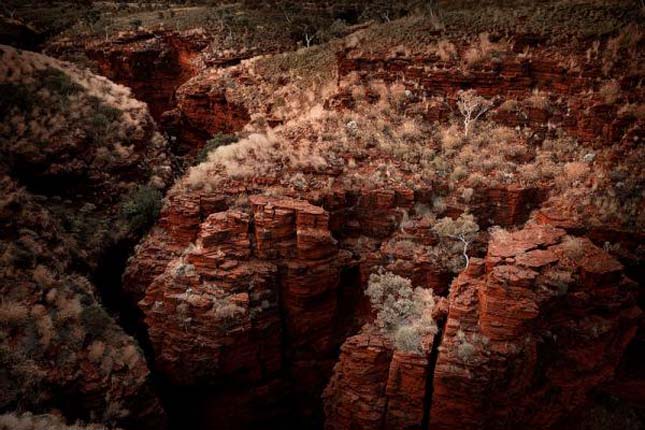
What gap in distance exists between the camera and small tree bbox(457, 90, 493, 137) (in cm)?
1395

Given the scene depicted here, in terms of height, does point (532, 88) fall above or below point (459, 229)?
above

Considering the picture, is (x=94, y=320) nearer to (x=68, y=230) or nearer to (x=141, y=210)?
(x=68, y=230)

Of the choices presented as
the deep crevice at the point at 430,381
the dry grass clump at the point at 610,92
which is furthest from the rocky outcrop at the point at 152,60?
the deep crevice at the point at 430,381

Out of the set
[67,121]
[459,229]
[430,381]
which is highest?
[67,121]

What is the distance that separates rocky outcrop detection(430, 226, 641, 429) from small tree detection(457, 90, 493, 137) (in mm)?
5292

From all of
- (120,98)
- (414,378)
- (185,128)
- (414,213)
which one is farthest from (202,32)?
(414,378)

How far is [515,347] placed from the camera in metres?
9.12

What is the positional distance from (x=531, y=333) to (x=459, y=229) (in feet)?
10.5

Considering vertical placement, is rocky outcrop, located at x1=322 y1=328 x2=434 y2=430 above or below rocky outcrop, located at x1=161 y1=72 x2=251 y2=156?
below

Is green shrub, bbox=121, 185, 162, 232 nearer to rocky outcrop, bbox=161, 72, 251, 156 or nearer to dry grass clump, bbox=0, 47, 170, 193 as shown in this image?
dry grass clump, bbox=0, 47, 170, 193

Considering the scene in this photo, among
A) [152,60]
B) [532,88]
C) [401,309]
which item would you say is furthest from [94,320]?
[152,60]

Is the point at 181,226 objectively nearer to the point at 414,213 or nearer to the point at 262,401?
the point at 262,401

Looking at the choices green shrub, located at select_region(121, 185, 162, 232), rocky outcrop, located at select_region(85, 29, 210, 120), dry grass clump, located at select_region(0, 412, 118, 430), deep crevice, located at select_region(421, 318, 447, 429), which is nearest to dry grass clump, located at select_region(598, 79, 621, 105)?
deep crevice, located at select_region(421, 318, 447, 429)

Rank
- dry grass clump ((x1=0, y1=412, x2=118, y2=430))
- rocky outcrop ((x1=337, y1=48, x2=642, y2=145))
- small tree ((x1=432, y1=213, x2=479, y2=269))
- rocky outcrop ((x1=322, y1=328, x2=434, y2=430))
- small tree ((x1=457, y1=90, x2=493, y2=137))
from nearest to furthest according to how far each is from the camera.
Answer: dry grass clump ((x1=0, y1=412, x2=118, y2=430))
rocky outcrop ((x1=322, y1=328, x2=434, y2=430))
small tree ((x1=432, y1=213, x2=479, y2=269))
rocky outcrop ((x1=337, y1=48, x2=642, y2=145))
small tree ((x1=457, y1=90, x2=493, y2=137))
